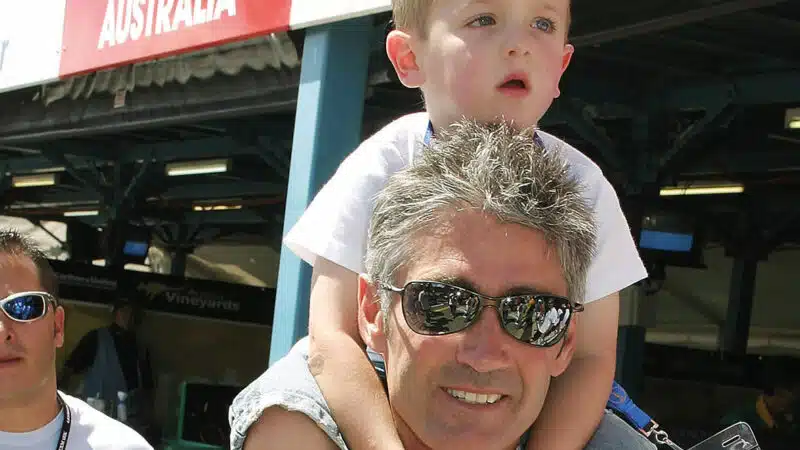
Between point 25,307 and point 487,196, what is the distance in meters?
1.99

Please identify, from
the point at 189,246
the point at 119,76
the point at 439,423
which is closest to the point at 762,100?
the point at 119,76

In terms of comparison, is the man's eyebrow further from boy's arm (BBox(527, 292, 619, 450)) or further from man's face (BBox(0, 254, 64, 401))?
man's face (BBox(0, 254, 64, 401))

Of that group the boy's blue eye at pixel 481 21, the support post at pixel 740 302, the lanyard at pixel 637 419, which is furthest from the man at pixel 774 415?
the boy's blue eye at pixel 481 21

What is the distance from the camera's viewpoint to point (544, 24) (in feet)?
5.48

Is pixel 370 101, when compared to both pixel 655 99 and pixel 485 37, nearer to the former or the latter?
pixel 655 99

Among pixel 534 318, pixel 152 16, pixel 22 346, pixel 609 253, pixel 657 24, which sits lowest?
pixel 22 346

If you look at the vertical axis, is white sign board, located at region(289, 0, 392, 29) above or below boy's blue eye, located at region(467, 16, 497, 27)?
above

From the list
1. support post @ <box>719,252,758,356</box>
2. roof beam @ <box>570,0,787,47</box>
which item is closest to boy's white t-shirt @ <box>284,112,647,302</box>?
roof beam @ <box>570,0,787,47</box>

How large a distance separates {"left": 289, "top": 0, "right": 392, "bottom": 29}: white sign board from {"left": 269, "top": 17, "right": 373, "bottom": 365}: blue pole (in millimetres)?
105

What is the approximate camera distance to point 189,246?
19953 mm

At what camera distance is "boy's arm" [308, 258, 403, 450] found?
4.86 feet

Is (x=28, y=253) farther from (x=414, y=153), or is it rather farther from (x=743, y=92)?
(x=743, y=92)

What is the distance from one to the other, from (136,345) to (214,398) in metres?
1.47

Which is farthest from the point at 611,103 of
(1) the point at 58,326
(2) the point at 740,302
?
(2) the point at 740,302
